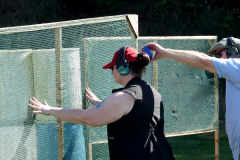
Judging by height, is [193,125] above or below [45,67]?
below

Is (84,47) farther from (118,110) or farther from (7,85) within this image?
(118,110)

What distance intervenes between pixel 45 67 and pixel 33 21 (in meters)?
12.0

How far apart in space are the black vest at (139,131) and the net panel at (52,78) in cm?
145

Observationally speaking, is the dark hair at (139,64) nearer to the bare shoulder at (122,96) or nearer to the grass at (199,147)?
the bare shoulder at (122,96)

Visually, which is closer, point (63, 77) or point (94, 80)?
point (63, 77)

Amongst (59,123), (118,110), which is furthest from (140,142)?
(59,123)

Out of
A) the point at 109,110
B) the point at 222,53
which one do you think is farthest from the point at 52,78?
the point at 222,53

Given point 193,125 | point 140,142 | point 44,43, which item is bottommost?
point 193,125

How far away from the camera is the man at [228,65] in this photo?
2783 mm

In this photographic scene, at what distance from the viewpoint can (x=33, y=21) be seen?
49.6ft

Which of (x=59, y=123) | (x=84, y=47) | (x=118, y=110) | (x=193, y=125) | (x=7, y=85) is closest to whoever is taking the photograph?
(x=118, y=110)

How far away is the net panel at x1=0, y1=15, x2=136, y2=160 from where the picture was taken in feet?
11.7

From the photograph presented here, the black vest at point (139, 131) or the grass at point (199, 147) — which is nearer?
the black vest at point (139, 131)

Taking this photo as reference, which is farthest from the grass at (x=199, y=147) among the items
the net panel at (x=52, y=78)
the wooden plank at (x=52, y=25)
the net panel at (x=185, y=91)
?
the wooden plank at (x=52, y=25)
